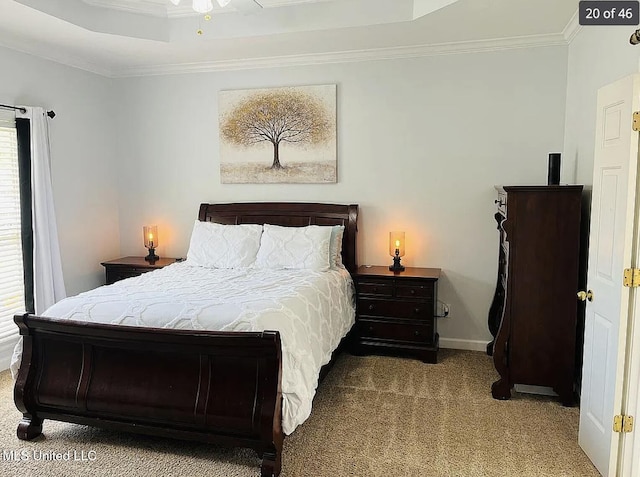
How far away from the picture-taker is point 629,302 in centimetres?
226

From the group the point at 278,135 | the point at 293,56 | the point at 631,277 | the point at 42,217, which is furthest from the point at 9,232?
the point at 631,277

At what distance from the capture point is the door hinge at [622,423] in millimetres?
2291

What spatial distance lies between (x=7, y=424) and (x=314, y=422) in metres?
1.85

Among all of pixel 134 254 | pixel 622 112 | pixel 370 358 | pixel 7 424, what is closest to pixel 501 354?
pixel 370 358

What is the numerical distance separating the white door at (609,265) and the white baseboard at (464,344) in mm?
1662

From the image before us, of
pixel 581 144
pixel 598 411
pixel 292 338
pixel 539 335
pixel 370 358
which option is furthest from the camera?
pixel 370 358

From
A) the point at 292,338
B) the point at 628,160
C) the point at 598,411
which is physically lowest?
the point at 598,411

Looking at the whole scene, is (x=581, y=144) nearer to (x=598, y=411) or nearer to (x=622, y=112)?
(x=622, y=112)

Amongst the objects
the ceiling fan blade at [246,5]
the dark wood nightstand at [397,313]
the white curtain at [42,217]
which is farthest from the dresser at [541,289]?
the white curtain at [42,217]

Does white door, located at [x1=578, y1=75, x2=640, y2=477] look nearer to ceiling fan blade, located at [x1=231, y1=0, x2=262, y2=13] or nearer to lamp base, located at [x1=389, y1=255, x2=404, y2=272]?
lamp base, located at [x1=389, y1=255, x2=404, y2=272]

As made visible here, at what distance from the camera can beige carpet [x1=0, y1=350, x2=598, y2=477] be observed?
253 centimetres

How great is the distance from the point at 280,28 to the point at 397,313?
244 centimetres

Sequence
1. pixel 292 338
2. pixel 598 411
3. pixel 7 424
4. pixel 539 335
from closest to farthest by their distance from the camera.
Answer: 1. pixel 598 411
2. pixel 292 338
3. pixel 7 424
4. pixel 539 335

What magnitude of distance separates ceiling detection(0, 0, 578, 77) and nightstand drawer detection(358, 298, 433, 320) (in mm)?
2114
